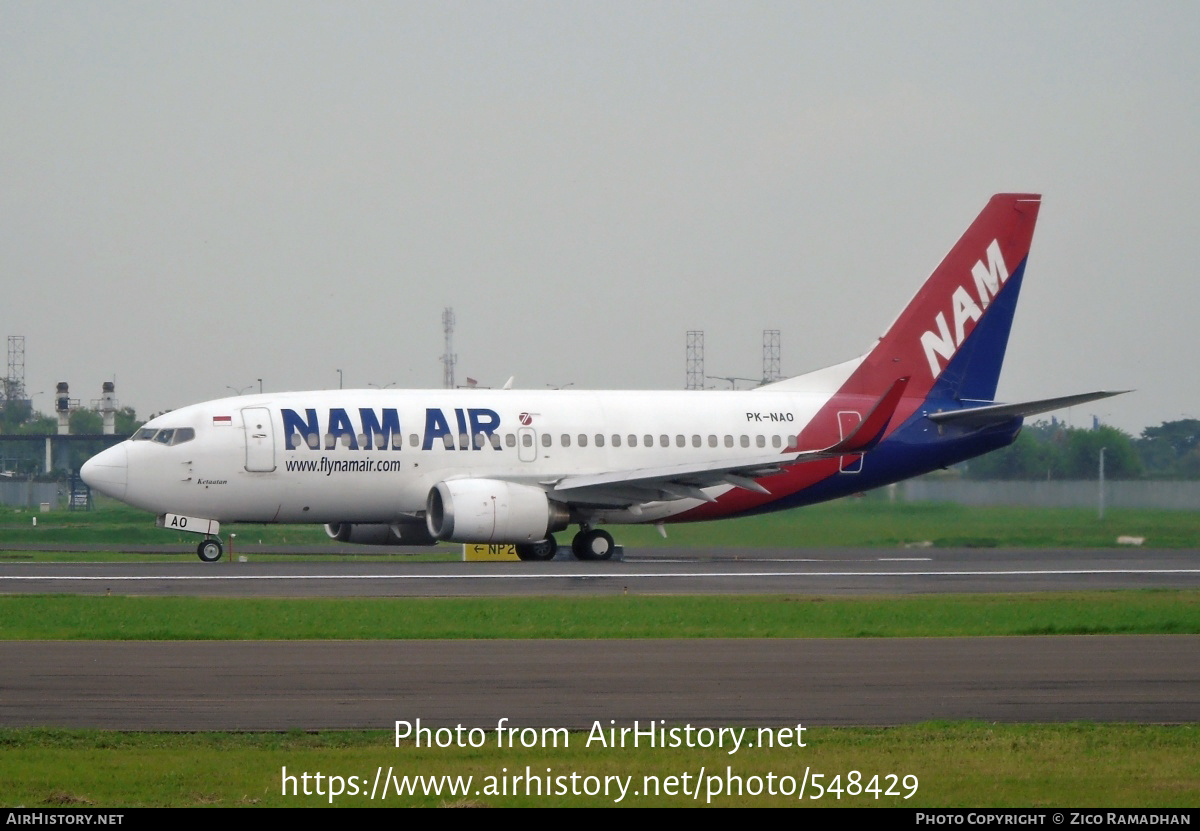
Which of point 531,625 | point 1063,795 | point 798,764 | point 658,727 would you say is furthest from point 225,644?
point 1063,795

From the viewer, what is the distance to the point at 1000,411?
4181cm

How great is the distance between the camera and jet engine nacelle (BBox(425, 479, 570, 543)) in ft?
121

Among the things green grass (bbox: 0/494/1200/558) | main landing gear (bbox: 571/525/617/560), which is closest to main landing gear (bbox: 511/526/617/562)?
main landing gear (bbox: 571/525/617/560)

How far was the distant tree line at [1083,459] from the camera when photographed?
1893 inches

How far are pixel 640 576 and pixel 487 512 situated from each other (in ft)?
19.4

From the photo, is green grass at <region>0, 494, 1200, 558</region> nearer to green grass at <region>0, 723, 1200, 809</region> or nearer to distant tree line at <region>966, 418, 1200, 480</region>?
distant tree line at <region>966, 418, 1200, 480</region>

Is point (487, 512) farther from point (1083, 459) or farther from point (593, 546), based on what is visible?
point (1083, 459)

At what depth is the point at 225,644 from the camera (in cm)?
1992

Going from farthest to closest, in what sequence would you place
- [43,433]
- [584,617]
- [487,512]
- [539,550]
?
[43,433] → [539,550] → [487,512] → [584,617]

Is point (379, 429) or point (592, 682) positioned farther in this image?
point (379, 429)

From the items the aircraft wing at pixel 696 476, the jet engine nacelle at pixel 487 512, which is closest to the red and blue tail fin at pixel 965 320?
the aircraft wing at pixel 696 476

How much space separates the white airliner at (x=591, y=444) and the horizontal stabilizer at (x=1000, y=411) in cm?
7

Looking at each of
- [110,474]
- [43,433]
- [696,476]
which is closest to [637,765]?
[696,476]

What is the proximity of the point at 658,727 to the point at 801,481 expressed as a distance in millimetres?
29086
